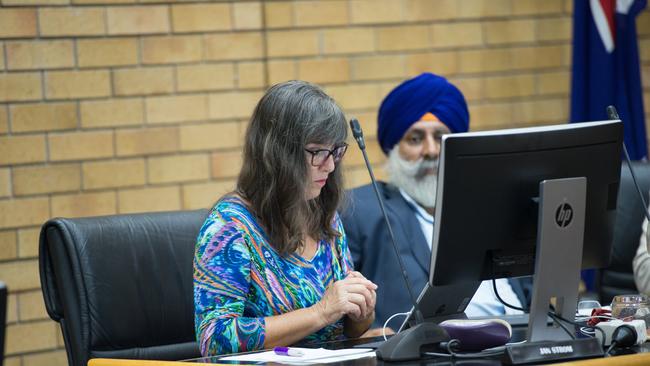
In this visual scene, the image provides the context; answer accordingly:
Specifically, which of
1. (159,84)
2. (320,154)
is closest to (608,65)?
(159,84)

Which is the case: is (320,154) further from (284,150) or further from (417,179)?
(417,179)

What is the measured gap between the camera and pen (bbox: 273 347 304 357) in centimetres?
237

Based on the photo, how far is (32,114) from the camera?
12.8 ft

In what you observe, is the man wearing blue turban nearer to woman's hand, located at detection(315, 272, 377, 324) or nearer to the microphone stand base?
woman's hand, located at detection(315, 272, 377, 324)

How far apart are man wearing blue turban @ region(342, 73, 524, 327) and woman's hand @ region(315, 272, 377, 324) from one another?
847mm

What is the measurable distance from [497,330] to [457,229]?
273 millimetres

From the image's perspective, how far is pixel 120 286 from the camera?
2.87 m

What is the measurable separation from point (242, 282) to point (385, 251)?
3.53 ft

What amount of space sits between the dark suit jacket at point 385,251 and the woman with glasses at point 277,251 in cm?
69

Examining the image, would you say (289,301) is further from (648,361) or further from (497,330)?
(648,361)

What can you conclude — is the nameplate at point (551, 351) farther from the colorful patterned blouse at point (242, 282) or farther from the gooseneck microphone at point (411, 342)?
the colorful patterned blouse at point (242, 282)

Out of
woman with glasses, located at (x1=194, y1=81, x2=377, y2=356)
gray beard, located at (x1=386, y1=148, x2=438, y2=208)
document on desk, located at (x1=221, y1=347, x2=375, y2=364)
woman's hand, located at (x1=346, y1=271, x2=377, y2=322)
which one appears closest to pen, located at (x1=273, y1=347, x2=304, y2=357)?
document on desk, located at (x1=221, y1=347, x2=375, y2=364)

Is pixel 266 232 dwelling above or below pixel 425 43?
below

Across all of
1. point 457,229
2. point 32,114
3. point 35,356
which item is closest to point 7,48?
point 32,114
